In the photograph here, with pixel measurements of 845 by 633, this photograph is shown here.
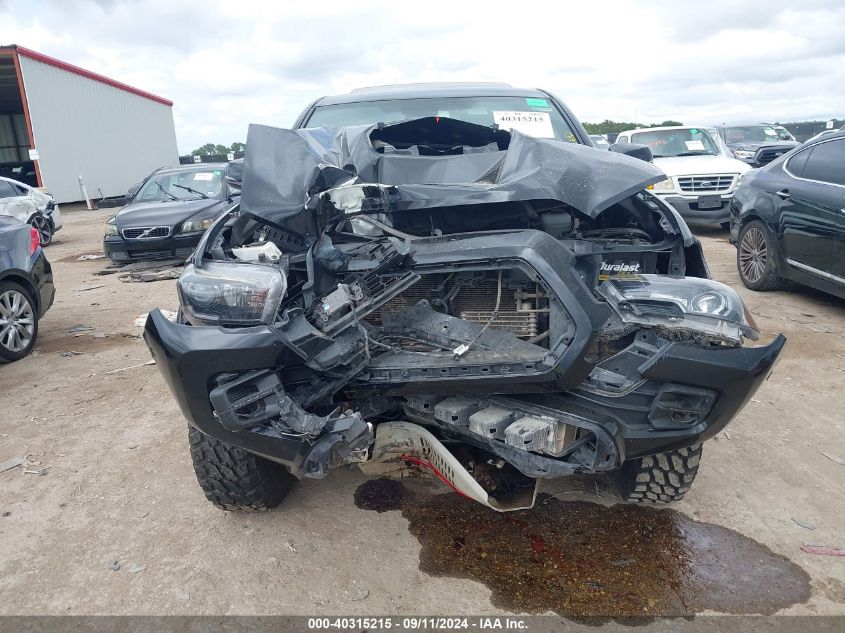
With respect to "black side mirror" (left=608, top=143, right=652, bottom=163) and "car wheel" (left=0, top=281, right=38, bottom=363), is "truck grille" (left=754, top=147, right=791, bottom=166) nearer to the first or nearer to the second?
"black side mirror" (left=608, top=143, right=652, bottom=163)

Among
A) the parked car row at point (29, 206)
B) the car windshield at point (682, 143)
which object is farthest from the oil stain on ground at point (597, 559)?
the parked car row at point (29, 206)

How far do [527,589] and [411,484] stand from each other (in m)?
0.89

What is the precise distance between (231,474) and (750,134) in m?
16.1

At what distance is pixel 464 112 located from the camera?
4078mm

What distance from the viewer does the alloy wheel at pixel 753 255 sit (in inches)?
250

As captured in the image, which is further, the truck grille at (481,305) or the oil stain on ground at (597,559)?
the truck grille at (481,305)

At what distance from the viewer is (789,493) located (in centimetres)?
296

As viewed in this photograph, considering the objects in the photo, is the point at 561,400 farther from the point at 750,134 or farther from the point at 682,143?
the point at 750,134

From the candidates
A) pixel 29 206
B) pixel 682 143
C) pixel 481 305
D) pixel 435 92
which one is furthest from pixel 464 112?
pixel 29 206

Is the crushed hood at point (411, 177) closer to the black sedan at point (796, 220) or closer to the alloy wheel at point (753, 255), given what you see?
the black sedan at point (796, 220)

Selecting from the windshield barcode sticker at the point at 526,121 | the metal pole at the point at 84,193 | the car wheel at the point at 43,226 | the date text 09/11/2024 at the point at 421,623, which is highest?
the windshield barcode sticker at the point at 526,121

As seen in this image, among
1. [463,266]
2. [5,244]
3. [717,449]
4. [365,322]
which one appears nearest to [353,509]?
[365,322]

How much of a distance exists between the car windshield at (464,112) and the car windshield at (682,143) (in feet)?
24.3

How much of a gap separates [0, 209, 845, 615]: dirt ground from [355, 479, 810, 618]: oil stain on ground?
1.8 inches
